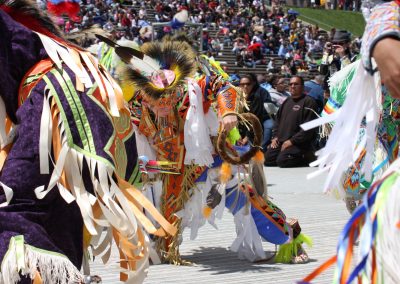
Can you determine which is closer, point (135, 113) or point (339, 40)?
point (135, 113)

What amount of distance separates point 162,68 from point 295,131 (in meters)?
7.12

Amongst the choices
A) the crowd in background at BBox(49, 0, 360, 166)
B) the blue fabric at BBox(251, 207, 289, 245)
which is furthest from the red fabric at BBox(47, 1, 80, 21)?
the crowd in background at BBox(49, 0, 360, 166)

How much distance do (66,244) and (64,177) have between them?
0.20 meters

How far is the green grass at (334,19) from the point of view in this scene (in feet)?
138

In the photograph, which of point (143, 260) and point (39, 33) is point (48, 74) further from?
point (143, 260)

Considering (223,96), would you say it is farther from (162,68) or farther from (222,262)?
(222,262)

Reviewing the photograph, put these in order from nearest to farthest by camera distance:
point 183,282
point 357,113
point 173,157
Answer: point 357,113
point 183,282
point 173,157

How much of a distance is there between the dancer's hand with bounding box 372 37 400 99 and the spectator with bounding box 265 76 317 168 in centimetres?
1063

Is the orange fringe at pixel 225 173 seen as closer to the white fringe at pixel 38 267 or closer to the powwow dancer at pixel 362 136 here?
the powwow dancer at pixel 362 136

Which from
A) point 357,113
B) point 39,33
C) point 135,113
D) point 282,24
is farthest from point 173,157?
point 282,24

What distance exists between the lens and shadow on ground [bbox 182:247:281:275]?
19.4 ft

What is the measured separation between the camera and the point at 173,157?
242 inches

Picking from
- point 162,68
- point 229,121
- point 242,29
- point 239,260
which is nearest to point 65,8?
point 229,121

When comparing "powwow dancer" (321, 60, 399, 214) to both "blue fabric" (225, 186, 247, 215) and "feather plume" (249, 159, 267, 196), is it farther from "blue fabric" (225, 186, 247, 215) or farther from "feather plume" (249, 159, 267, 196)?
"blue fabric" (225, 186, 247, 215)
